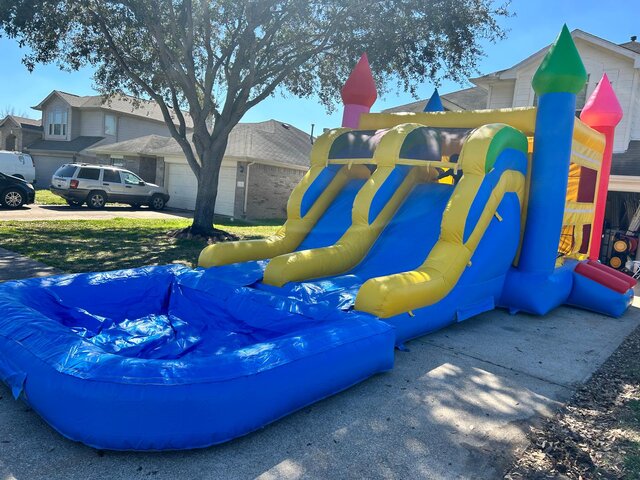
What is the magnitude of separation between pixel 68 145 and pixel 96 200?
12.5m

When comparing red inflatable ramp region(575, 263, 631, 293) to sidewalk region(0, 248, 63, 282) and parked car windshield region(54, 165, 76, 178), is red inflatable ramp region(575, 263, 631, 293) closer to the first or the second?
sidewalk region(0, 248, 63, 282)

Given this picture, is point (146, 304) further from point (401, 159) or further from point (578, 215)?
point (578, 215)

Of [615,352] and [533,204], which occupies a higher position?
[533,204]

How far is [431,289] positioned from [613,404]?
6.27 ft

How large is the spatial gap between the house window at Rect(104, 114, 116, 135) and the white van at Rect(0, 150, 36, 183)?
28.9 feet

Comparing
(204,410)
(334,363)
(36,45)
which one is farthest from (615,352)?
(36,45)

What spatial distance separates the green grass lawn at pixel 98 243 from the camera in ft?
27.6

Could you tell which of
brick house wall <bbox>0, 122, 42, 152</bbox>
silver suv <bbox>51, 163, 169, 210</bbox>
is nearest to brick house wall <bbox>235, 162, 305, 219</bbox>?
silver suv <bbox>51, 163, 169, 210</bbox>

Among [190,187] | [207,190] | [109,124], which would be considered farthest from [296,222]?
[109,124]

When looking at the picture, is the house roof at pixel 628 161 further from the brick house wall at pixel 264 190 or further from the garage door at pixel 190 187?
the garage door at pixel 190 187

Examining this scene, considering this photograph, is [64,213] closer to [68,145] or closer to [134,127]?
[68,145]

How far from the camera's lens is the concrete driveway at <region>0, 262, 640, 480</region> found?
2787 mm

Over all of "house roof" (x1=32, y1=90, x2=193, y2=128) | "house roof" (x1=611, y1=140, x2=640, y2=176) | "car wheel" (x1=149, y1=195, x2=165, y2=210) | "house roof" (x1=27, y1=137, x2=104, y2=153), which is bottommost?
"car wheel" (x1=149, y1=195, x2=165, y2=210)

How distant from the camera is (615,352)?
5.52 m
